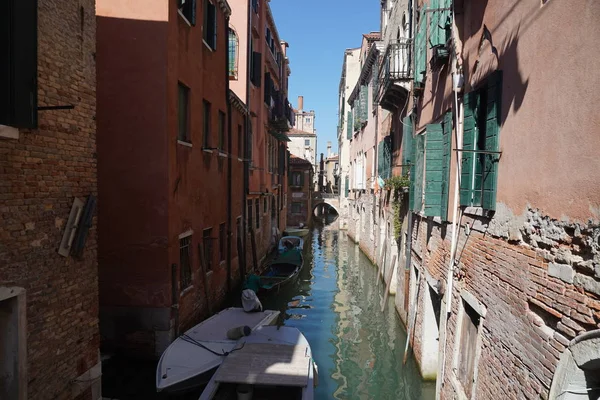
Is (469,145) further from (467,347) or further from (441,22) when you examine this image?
(467,347)

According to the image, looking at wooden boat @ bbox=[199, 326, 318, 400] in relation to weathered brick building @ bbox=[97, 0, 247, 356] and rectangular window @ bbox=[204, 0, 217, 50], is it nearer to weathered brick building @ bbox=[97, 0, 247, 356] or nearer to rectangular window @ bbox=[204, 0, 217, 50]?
weathered brick building @ bbox=[97, 0, 247, 356]

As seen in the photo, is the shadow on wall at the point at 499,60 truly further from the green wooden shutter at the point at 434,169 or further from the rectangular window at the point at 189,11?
the rectangular window at the point at 189,11

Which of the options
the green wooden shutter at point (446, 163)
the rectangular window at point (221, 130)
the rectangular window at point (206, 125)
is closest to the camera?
the green wooden shutter at point (446, 163)

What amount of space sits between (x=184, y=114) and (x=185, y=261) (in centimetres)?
295

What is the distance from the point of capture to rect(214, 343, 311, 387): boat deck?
17.7 ft

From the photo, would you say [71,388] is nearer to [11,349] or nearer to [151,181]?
[11,349]

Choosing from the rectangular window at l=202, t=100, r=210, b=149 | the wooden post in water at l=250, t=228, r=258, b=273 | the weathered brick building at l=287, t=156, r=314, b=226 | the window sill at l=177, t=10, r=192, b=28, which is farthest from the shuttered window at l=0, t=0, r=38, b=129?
the weathered brick building at l=287, t=156, r=314, b=226

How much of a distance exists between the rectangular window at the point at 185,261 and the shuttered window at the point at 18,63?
4567 mm

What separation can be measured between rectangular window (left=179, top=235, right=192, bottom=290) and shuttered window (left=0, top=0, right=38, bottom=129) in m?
4.57

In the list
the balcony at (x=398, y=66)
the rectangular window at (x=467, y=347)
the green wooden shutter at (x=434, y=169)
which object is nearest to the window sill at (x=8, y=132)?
the rectangular window at (x=467, y=347)

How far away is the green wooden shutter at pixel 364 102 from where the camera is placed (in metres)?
18.9

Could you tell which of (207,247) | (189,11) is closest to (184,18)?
(189,11)

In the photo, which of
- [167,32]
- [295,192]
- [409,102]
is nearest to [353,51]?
[295,192]

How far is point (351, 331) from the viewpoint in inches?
424
